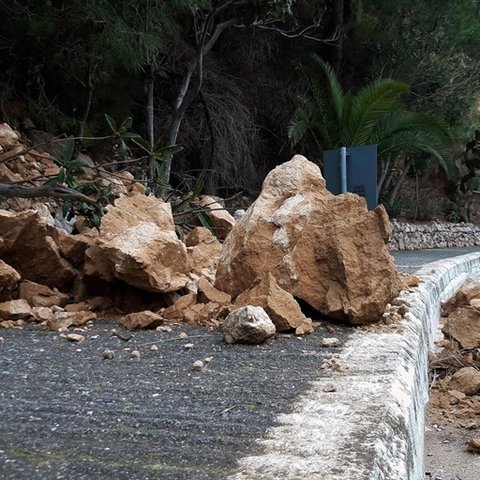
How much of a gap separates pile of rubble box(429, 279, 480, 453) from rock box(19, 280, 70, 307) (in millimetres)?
1845

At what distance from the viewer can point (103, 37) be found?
18.8ft

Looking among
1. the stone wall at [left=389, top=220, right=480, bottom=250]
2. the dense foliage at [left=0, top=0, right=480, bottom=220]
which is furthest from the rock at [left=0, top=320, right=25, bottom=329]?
the stone wall at [left=389, top=220, right=480, bottom=250]

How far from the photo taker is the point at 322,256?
282cm

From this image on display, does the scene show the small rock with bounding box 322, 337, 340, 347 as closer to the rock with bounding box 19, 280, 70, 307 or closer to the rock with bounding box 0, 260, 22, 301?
the rock with bounding box 19, 280, 70, 307

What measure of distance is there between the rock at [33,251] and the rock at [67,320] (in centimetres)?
38

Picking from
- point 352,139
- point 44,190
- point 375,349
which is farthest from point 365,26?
point 375,349

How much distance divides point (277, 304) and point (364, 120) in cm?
999

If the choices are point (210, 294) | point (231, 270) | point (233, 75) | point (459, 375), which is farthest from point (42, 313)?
point (233, 75)

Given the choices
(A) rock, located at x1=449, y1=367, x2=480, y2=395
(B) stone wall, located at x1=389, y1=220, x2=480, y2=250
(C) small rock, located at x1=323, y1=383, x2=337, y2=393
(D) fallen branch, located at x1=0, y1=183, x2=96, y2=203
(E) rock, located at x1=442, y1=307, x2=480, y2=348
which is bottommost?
(B) stone wall, located at x1=389, y1=220, x2=480, y2=250

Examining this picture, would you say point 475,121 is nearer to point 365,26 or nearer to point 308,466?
point 365,26

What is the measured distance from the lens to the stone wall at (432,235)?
14.6 meters

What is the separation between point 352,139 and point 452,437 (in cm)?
983

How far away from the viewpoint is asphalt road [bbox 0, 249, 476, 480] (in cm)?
132

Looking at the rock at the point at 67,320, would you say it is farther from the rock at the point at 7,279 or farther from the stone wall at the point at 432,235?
the stone wall at the point at 432,235
